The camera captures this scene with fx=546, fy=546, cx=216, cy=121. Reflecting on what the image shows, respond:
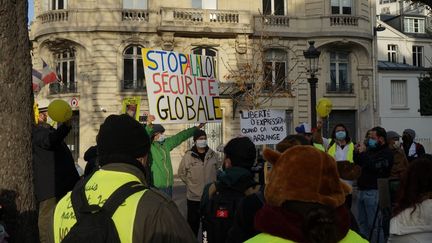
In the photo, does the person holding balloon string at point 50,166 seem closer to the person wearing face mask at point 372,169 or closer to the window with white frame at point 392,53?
the person wearing face mask at point 372,169

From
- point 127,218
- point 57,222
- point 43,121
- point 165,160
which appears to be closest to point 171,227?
point 127,218

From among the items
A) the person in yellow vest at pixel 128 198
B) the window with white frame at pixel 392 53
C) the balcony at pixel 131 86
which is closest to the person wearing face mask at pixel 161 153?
the person in yellow vest at pixel 128 198

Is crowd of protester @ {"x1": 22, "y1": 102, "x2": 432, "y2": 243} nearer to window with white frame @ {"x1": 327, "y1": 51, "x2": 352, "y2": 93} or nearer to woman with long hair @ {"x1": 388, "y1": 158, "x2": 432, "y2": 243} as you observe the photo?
woman with long hair @ {"x1": 388, "y1": 158, "x2": 432, "y2": 243}

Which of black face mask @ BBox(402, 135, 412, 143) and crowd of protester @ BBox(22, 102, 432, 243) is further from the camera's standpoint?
black face mask @ BBox(402, 135, 412, 143)

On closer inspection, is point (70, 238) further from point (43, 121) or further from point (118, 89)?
point (118, 89)

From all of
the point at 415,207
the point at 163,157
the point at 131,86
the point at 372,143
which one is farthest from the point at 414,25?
the point at 415,207

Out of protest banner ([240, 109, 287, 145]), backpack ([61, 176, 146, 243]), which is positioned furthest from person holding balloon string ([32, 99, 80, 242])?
protest banner ([240, 109, 287, 145])

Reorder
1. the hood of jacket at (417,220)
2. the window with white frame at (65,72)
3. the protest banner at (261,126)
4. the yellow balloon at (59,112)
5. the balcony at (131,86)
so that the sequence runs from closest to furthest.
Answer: the hood of jacket at (417,220) < the yellow balloon at (59,112) < the protest banner at (261,126) < the balcony at (131,86) < the window with white frame at (65,72)

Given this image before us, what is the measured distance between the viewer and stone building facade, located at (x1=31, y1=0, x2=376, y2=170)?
89.6 feet

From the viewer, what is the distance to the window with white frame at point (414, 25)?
4841cm

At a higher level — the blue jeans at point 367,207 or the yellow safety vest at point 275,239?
the yellow safety vest at point 275,239

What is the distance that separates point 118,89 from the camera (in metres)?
27.4

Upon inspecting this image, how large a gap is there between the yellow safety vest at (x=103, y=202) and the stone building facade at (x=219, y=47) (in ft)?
79.9

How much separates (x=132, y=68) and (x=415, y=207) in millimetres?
25061
